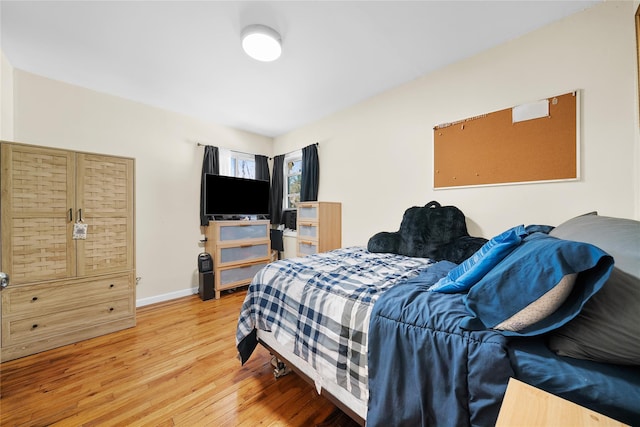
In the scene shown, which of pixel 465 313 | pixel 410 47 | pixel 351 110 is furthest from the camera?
pixel 351 110

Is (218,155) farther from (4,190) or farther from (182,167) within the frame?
(4,190)

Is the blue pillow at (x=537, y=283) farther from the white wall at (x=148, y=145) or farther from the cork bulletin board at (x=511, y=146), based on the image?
the white wall at (x=148, y=145)

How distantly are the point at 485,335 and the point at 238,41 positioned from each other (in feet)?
8.14

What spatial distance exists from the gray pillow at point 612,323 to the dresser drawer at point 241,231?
10.7ft

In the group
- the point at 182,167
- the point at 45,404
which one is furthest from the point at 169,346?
the point at 182,167

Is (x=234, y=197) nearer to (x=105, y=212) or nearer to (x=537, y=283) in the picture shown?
(x=105, y=212)

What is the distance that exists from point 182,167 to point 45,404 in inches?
103

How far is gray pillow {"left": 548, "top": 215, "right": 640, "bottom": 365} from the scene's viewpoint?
0.58 meters

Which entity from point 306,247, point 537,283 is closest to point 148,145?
point 306,247

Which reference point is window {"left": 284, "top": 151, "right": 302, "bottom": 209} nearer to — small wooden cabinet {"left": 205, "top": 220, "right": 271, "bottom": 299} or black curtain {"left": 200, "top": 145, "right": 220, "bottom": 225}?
small wooden cabinet {"left": 205, "top": 220, "right": 271, "bottom": 299}

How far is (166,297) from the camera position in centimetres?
305

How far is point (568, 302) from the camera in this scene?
0.67 metres

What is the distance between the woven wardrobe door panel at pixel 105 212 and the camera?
6.93 ft

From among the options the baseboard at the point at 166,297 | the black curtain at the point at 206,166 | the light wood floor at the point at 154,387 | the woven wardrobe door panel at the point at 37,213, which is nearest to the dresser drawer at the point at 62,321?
the light wood floor at the point at 154,387
